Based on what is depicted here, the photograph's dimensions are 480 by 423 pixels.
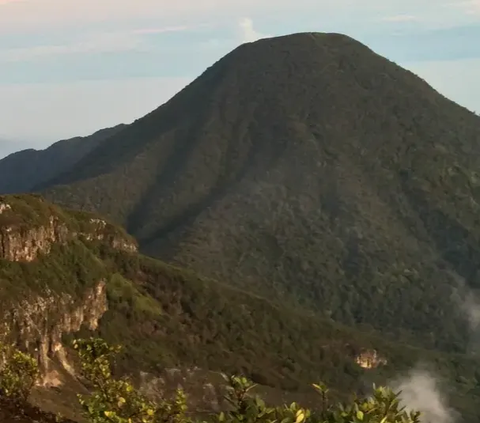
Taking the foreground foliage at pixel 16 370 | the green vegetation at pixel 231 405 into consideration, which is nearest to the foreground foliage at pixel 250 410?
the green vegetation at pixel 231 405

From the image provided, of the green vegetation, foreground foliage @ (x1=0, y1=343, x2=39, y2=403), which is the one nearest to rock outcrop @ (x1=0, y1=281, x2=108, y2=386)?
foreground foliage @ (x1=0, y1=343, x2=39, y2=403)

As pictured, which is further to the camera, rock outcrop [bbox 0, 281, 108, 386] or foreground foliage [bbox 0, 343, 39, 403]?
rock outcrop [bbox 0, 281, 108, 386]

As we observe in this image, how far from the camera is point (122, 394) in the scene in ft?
120

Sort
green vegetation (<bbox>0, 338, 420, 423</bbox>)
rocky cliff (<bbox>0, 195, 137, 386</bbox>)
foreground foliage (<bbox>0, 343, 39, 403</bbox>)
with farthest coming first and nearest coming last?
rocky cliff (<bbox>0, 195, 137, 386</bbox>) < foreground foliage (<bbox>0, 343, 39, 403</bbox>) < green vegetation (<bbox>0, 338, 420, 423</bbox>)

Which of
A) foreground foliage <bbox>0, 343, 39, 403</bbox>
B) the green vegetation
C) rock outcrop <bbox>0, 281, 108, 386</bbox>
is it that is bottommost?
rock outcrop <bbox>0, 281, 108, 386</bbox>

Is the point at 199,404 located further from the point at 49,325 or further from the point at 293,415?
the point at 293,415

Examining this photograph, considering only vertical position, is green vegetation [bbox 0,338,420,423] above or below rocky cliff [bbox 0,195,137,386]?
above

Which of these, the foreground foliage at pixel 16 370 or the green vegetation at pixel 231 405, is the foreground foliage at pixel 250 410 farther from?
the foreground foliage at pixel 16 370

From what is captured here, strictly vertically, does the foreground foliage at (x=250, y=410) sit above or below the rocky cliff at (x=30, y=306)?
above

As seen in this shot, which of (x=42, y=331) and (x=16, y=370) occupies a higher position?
(x=16, y=370)

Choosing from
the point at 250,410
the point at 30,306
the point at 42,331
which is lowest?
the point at 42,331

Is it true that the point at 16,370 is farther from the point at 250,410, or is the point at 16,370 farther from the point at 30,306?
the point at 30,306

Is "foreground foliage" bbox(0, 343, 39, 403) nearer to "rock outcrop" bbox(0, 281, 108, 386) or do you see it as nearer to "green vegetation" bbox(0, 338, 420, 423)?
"green vegetation" bbox(0, 338, 420, 423)

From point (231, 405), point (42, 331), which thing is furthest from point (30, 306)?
point (231, 405)
